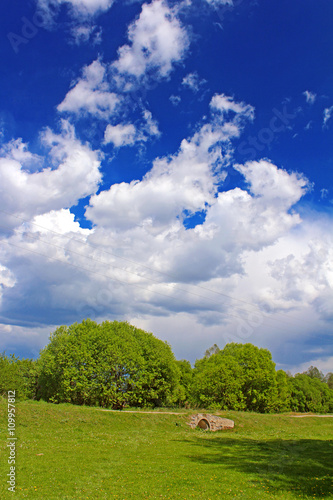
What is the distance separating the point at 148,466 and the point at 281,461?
10.1 metres

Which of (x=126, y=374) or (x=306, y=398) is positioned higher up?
(x=126, y=374)

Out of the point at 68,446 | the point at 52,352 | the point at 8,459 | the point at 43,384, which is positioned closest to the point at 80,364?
the point at 52,352

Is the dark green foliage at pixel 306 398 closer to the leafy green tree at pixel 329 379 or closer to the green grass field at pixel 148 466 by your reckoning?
the leafy green tree at pixel 329 379

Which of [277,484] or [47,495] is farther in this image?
[277,484]

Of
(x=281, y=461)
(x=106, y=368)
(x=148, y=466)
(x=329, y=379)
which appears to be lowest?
(x=329, y=379)

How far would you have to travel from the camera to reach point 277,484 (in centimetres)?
1633

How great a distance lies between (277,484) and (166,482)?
5.85 m

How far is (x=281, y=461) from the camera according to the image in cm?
2267

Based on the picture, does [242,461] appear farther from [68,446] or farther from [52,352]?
[52,352]

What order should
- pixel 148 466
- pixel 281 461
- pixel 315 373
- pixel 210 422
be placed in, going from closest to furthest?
1. pixel 148 466
2. pixel 281 461
3. pixel 210 422
4. pixel 315 373

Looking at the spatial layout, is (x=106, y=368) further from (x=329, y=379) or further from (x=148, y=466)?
(x=329, y=379)

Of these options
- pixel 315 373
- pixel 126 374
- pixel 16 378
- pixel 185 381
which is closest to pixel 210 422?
pixel 126 374

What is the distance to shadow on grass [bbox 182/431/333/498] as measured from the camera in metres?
16.4

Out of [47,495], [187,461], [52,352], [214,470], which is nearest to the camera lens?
[47,495]
